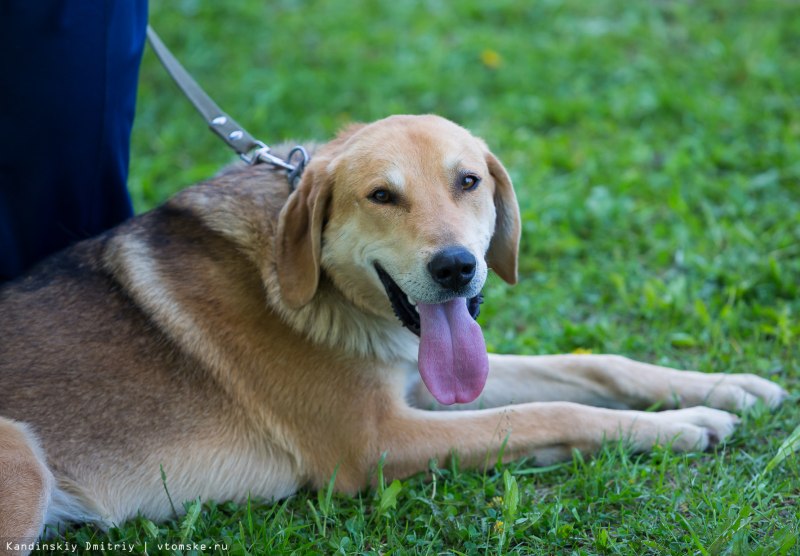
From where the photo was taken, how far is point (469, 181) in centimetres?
372

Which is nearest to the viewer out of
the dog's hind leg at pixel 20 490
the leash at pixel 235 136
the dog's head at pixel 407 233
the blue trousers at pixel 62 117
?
the dog's hind leg at pixel 20 490

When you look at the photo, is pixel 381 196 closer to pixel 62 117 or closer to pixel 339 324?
pixel 339 324

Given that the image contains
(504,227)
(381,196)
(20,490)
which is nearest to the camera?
(20,490)

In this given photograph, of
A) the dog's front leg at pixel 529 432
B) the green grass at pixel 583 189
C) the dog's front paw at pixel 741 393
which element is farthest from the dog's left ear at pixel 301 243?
the dog's front paw at pixel 741 393

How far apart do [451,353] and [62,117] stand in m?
2.12

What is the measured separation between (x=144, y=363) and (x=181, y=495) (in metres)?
0.58

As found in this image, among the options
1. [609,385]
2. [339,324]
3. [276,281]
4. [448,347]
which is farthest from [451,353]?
[609,385]

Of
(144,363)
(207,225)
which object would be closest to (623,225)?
(207,225)

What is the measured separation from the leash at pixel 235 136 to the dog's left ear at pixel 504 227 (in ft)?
2.86

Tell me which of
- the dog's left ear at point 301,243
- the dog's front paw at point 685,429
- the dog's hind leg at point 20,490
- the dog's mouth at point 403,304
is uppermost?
the dog's left ear at point 301,243

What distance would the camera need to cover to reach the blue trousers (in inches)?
156

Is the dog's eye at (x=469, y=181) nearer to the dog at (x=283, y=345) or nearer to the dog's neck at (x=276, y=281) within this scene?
the dog at (x=283, y=345)

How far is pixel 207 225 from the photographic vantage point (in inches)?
156

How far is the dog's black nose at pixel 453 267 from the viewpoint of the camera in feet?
11.1
